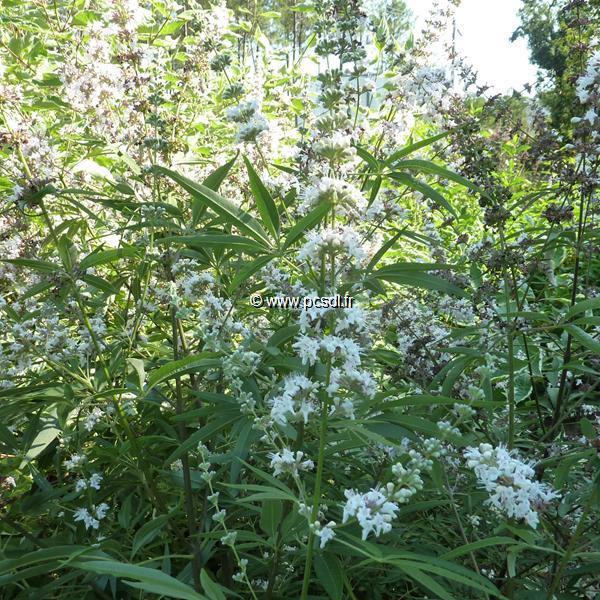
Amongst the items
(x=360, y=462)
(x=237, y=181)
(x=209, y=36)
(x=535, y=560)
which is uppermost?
(x=209, y=36)

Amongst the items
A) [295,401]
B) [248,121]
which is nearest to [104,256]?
[248,121]

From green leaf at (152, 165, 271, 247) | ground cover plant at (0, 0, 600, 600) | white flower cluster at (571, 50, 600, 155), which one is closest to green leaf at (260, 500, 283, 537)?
ground cover plant at (0, 0, 600, 600)

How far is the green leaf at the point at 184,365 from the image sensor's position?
4.59 ft

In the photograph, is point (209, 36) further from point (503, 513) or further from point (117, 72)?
point (503, 513)

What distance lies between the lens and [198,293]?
2029mm

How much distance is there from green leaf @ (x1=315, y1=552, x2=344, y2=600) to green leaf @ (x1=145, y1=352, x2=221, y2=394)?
54cm

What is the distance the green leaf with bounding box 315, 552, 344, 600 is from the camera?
1.37m

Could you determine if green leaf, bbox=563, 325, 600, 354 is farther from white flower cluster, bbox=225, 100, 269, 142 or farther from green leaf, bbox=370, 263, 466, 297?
white flower cluster, bbox=225, 100, 269, 142

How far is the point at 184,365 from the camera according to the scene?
4.88ft

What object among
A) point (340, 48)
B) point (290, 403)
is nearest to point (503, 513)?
point (290, 403)

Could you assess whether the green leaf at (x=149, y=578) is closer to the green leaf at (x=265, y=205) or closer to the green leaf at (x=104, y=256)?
the green leaf at (x=265, y=205)

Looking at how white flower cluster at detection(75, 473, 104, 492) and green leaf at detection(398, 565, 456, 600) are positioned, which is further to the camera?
white flower cluster at detection(75, 473, 104, 492)

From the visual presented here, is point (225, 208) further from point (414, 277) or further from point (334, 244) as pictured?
point (414, 277)

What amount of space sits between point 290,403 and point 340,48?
112 cm
